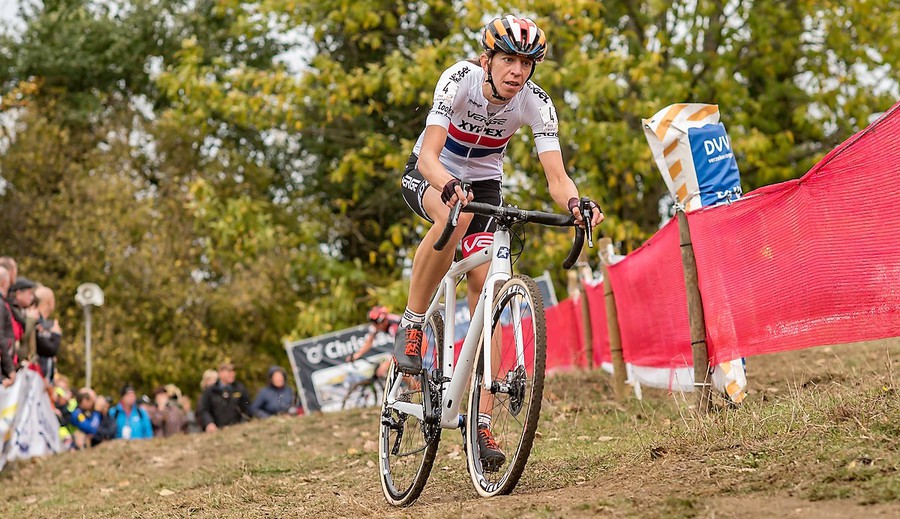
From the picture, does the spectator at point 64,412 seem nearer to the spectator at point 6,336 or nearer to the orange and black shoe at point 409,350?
the spectator at point 6,336

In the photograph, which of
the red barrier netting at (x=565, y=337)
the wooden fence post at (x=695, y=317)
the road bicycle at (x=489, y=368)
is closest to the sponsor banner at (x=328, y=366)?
the red barrier netting at (x=565, y=337)

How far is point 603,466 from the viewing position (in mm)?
5617

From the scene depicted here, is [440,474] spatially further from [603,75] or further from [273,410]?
[603,75]

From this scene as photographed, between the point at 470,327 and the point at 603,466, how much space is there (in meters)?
1.14

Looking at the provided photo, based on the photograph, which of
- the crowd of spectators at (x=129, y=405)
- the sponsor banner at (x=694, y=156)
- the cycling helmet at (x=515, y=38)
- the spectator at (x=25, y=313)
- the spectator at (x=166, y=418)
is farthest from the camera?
the spectator at (x=166, y=418)

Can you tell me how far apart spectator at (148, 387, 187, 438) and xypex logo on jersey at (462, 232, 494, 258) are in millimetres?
11925

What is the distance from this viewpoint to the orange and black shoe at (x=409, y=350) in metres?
5.68

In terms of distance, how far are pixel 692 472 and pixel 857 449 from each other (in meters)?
0.71

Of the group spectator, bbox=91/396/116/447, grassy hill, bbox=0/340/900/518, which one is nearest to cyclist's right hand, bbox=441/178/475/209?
grassy hill, bbox=0/340/900/518

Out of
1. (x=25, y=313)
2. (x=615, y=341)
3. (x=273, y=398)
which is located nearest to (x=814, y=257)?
(x=615, y=341)

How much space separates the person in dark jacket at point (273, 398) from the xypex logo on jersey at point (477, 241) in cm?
1096

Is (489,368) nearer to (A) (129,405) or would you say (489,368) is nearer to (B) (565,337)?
(B) (565,337)

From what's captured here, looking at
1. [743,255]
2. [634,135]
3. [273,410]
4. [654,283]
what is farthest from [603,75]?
[743,255]

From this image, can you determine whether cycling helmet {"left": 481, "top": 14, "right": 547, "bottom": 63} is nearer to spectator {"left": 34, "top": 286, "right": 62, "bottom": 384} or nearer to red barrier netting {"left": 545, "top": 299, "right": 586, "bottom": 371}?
red barrier netting {"left": 545, "top": 299, "right": 586, "bottom": 371}
